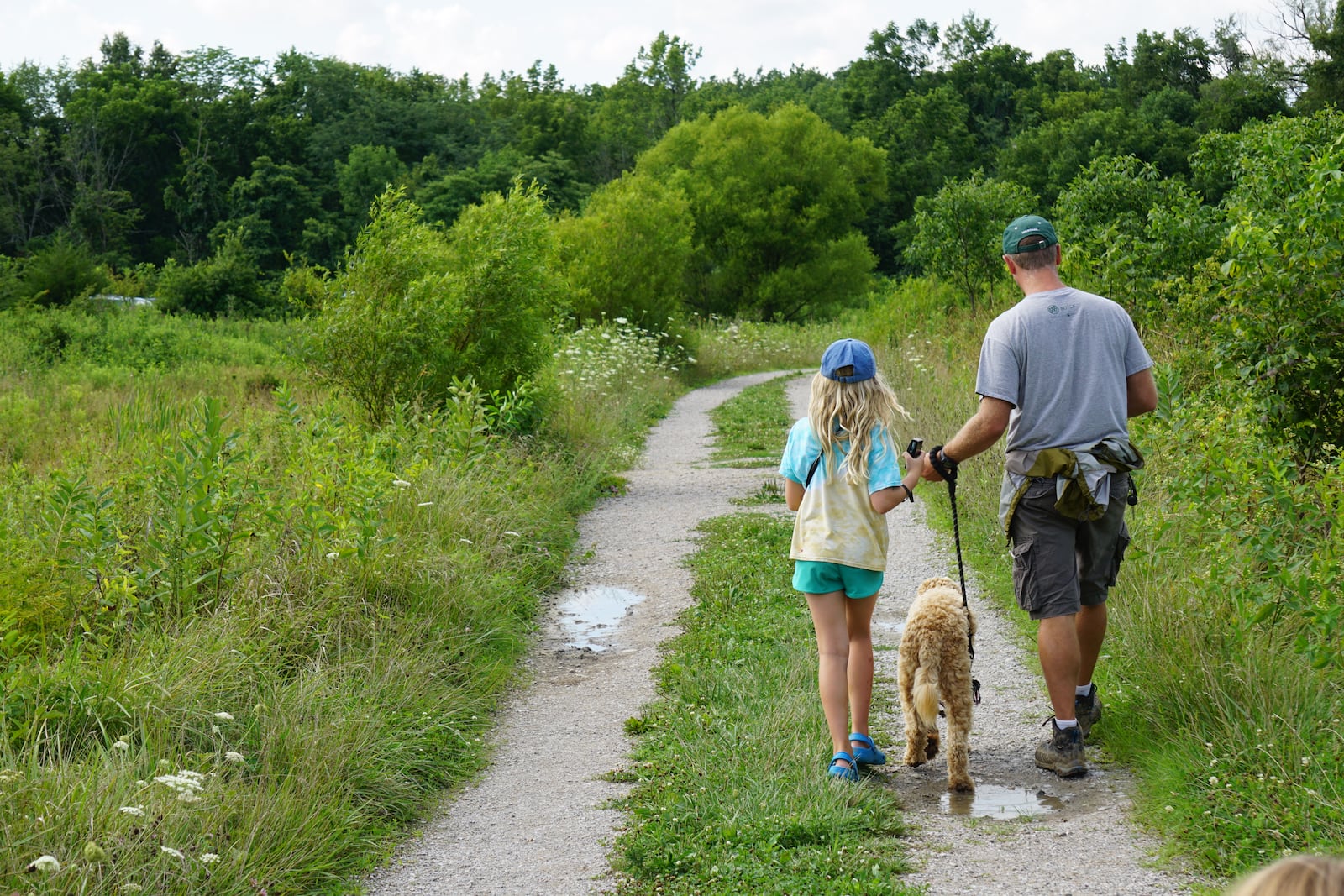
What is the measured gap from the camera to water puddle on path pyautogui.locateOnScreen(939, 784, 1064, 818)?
179 inches

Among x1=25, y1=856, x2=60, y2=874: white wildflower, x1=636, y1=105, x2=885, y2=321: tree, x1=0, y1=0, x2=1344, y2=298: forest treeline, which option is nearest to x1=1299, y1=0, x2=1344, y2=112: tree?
x1=0, y1=0, x2=1344, y2=298: forest treeline

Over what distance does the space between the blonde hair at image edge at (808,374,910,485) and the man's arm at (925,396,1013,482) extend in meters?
0.24

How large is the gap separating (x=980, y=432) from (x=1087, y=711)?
1416 mm

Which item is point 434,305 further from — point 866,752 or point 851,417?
point 866,752

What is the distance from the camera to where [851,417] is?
4715mm

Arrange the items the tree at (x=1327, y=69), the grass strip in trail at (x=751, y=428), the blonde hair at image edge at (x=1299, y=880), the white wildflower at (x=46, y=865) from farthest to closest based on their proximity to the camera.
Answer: the tree at (x=1327, y=69) < the grass strip in trail at (x=751, y=428) < the white wildflower at (x=46, y=865) < the blonde hair at image edge at (x=1299, y=880)

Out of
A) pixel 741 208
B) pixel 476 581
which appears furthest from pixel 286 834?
pixel 741 208

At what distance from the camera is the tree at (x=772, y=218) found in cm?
4775

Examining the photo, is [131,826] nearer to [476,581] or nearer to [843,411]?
[843,411]

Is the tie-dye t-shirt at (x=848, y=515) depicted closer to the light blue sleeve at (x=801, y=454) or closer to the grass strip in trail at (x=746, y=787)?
the light blue sleeve at (x=801, y=454)

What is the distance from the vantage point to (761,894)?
12.8 ft

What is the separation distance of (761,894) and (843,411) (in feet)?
6.22

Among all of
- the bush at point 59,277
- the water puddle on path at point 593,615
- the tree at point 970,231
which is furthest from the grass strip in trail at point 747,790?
the bush at point 59,277

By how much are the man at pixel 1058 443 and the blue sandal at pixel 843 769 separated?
0.83 m
